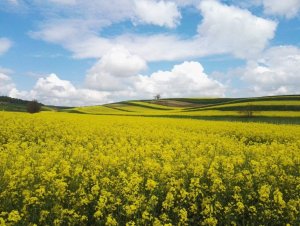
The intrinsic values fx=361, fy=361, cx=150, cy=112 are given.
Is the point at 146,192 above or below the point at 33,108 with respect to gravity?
below

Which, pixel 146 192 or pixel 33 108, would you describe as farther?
pixel 33 108

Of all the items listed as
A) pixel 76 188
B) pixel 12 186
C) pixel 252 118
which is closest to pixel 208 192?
pixel 76 188

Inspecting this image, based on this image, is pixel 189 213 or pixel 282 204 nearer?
pixel 282 204

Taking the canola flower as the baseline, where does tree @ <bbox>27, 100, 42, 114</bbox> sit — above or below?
above

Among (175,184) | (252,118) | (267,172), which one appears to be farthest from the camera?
(252,118)

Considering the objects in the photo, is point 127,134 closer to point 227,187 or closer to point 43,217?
point 227,187

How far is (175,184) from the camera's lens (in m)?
8.62

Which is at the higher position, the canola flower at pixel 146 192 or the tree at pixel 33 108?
the tree at pixel 33 108

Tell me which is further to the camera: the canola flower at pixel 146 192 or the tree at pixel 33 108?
the tree at pixel 33 108

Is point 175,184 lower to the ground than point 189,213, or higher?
higher

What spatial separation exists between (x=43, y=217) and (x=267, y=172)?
5993 mm

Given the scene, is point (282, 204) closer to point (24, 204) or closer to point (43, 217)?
point (43, 217)

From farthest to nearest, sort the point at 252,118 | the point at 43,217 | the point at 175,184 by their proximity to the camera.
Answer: the point at 252,118, the point at 175,184, the point at 43,217

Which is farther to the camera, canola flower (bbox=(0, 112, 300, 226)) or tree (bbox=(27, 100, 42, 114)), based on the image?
tree (bbox=(27, 100, 42, 114))
